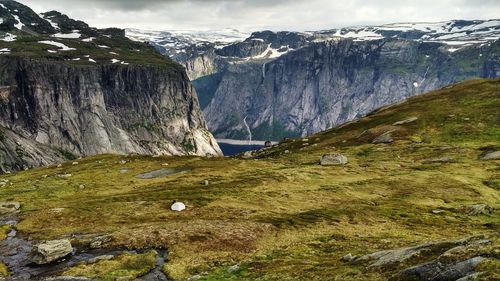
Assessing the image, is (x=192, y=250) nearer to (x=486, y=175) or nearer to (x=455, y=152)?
(x=486, y=175)

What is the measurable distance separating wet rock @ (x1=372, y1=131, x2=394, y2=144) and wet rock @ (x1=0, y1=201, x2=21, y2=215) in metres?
86.3

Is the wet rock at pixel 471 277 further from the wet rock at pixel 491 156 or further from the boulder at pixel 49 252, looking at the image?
the wet rock at pixel 491 156

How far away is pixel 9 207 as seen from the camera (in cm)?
7962

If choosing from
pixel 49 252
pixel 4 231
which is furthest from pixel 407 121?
pixel 49 252

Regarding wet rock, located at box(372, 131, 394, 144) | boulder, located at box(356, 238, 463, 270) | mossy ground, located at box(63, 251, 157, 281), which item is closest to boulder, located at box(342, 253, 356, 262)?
boulder, located at box(356, 238, 463, 270)

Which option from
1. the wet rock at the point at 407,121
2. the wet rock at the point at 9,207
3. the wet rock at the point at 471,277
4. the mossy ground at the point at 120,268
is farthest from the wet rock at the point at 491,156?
the wet rock at the point at 9,207

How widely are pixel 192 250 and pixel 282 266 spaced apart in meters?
14.4

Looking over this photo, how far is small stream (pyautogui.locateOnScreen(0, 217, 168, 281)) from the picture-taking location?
4503 cm

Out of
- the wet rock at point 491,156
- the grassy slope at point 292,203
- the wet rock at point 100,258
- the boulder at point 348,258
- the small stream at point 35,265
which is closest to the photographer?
the boulder at point 348,258

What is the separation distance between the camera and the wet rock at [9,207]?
78.0 m

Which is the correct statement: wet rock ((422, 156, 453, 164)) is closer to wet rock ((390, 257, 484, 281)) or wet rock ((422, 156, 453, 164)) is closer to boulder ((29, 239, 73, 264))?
boulder ((29, 239, 73, 264))

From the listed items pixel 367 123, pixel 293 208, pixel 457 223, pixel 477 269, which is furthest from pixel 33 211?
pixel 367 123

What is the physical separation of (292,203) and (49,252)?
117ft

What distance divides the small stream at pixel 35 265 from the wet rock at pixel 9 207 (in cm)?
1985
